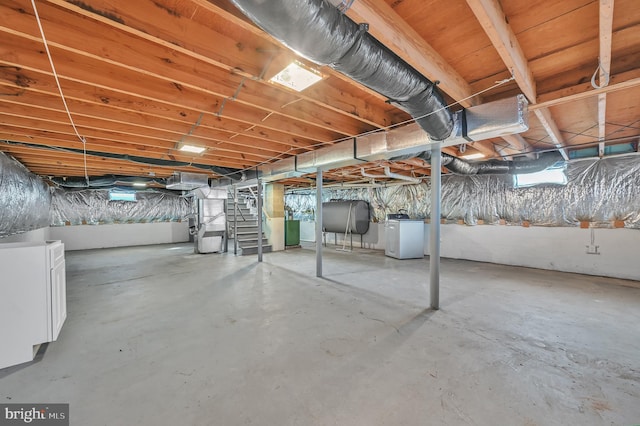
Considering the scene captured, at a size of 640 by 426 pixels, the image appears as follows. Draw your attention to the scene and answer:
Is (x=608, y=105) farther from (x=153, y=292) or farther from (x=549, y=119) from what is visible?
(x=153, y=292)

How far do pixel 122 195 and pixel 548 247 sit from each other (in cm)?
1069

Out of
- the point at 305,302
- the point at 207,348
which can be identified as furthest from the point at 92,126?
the point at 305,302

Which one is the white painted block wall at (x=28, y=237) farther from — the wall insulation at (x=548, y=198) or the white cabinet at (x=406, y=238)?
the wall insulation at (x=548, y=198)

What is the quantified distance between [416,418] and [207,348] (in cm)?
153

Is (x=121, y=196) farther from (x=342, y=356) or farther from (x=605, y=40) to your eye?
(x=605, y=40)

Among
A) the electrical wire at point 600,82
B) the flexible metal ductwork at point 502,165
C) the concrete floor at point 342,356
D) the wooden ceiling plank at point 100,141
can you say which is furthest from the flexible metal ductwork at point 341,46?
the wooden ceiling plank at point 100,141

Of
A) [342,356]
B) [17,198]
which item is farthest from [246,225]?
[342,356]

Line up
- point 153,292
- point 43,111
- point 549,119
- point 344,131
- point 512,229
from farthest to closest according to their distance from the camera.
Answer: point 512,229
point 153,292
point 344,131
point 549,119
point 43,111

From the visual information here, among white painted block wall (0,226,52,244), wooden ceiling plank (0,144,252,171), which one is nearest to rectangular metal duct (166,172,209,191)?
wooden ceiling plank (0,144,252,171)

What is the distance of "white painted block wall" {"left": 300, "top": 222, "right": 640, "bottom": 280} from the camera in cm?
391

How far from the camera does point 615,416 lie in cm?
133

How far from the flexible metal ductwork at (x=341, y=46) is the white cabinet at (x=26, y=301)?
2.27m

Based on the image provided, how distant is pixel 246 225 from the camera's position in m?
7.00

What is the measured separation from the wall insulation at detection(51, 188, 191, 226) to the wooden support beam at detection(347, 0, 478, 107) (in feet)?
29.9
